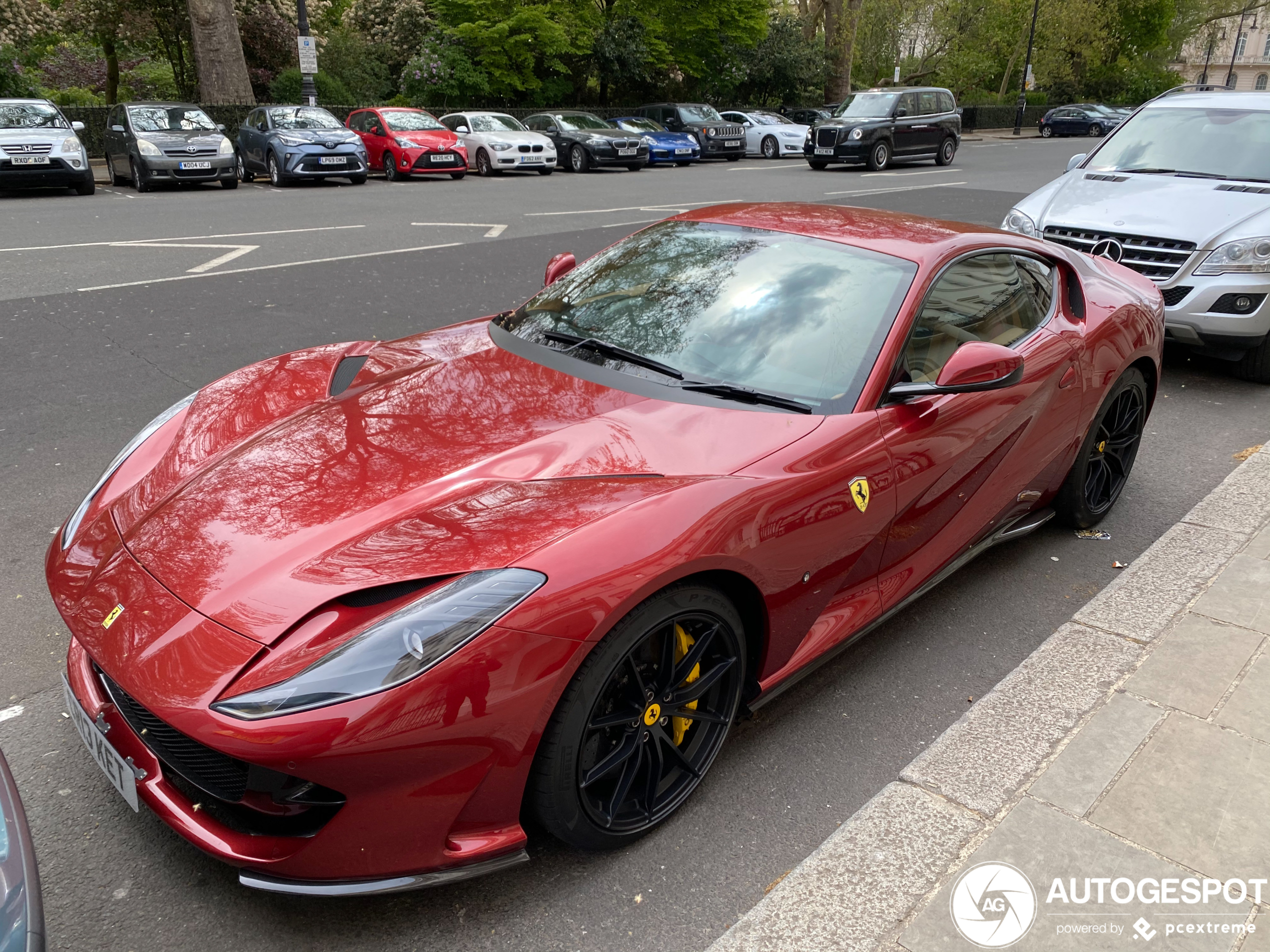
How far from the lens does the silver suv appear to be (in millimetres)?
15227

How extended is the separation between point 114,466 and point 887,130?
22.7m

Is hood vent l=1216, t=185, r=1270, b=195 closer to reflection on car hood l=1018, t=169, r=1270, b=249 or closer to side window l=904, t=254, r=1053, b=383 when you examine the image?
reflection on car hood l=1018, t=169, r=1270, b=249

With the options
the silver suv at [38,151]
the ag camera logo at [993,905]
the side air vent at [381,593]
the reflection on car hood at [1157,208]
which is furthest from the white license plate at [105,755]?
the silver suv at [38,151]

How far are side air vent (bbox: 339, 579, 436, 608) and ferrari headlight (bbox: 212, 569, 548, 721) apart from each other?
44mm

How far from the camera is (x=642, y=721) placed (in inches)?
95.1

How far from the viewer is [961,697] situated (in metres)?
3.22

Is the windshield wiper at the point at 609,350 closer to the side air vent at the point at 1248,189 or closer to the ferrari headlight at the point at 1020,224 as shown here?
the ferrari headlight at the point at 1020,224

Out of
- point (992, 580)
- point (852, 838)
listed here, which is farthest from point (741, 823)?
point (992, 580)

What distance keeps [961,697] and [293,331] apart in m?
5.66

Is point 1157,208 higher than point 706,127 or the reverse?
higher

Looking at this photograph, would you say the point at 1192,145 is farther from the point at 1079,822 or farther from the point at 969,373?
the point at 1079,822

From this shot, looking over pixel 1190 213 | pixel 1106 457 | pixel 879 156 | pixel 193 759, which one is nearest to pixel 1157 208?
pixel 1190 213

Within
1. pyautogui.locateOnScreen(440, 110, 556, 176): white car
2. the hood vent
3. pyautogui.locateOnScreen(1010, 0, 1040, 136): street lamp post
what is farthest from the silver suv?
pyautogui.locateOnScreen(1010, 0, 1040, 136): street lamp post

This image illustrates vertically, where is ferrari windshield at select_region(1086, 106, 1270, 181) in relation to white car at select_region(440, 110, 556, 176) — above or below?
above
